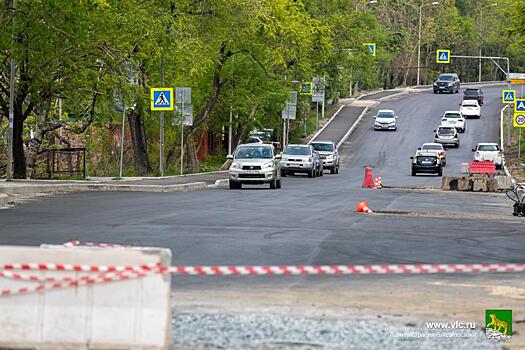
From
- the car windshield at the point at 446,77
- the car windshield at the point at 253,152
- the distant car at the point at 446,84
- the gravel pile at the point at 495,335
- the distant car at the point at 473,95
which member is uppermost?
the car windshield at the point at 446,77

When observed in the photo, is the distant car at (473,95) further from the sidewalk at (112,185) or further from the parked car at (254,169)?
the parked car at (254,169)

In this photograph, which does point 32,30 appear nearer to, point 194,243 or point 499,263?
point 194,243

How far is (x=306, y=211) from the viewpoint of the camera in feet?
103

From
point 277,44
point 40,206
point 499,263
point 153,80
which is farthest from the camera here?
point 277,44

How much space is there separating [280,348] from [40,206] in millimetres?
20866

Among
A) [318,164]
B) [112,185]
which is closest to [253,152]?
[112,185]

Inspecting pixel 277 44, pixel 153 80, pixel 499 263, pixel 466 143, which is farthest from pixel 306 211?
pixel 466 143

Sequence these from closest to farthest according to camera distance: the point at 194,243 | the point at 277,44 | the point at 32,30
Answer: the point at 194,243 < the point at 32,30 < the point at 277,44

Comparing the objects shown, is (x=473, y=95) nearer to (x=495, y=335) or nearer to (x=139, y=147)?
(x=139, y=147)

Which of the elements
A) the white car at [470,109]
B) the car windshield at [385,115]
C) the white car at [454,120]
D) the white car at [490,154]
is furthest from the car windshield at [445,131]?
the white car at [470,109]

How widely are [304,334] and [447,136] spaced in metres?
80.7

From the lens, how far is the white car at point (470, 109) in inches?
4299

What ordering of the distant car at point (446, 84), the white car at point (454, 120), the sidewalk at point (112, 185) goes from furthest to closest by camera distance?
1. the distant car at point (446, 84)
2. the white car at point (454, 120)
3. the sidewalk at point (112, 185)

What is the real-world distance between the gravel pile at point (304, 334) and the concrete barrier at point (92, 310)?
461 millimetres
